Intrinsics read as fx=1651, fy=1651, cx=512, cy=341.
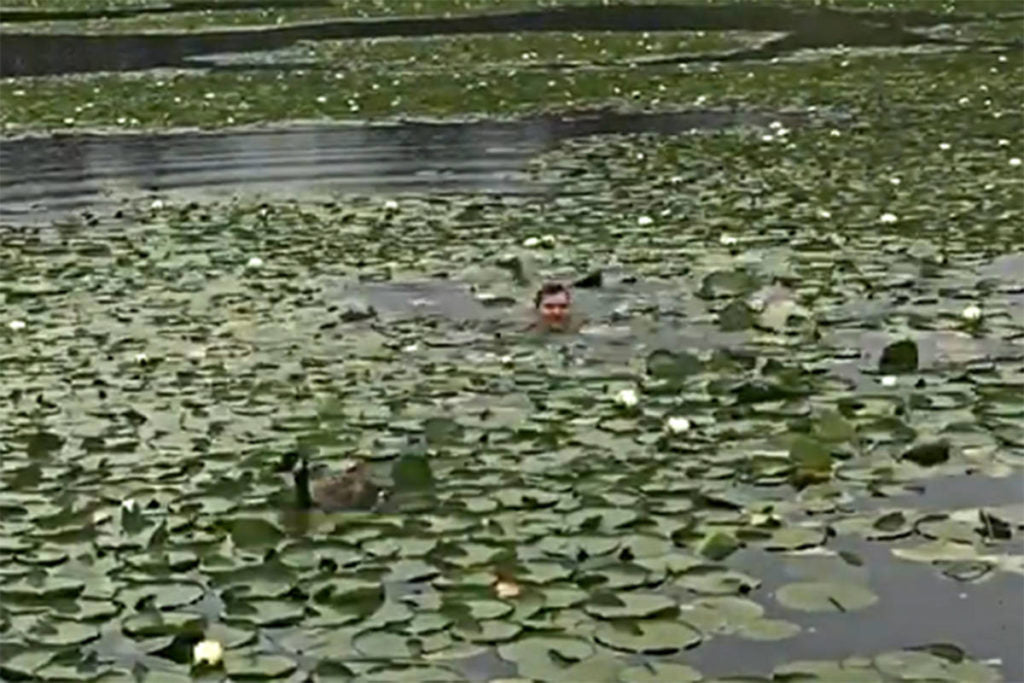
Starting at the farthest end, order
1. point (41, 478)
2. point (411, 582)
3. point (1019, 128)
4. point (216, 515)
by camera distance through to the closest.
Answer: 1. point (1019, 128)
2. point (41, 478)
3. point (216, 515)
4. point (411, 582)

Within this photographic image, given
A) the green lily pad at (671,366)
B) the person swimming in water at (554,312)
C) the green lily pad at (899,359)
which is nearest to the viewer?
the green lily pad at (899,359)

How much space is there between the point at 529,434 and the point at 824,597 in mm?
2012

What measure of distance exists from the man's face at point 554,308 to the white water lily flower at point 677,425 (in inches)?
76.0

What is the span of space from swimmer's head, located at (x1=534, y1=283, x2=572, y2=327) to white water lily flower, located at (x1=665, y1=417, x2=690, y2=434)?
6.21ft

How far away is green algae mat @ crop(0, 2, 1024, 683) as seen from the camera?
5391mm

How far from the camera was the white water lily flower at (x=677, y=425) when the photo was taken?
7211 millimetres

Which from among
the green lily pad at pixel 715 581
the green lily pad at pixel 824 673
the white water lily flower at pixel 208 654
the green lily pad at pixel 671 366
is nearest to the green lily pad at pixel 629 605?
the green lily pad at pixel 715 581

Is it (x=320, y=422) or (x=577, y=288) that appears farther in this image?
(x=577, y=288)

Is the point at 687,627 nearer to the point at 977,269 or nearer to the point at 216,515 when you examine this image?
the point at 216,515

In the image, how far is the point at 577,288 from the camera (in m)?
9.98

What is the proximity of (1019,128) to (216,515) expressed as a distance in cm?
1210

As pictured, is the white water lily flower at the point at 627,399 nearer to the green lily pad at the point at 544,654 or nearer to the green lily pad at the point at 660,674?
the green lily pad at the point at 544,654

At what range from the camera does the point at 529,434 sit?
7266 millimetres

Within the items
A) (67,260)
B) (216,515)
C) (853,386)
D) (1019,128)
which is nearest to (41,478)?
(216,515)
